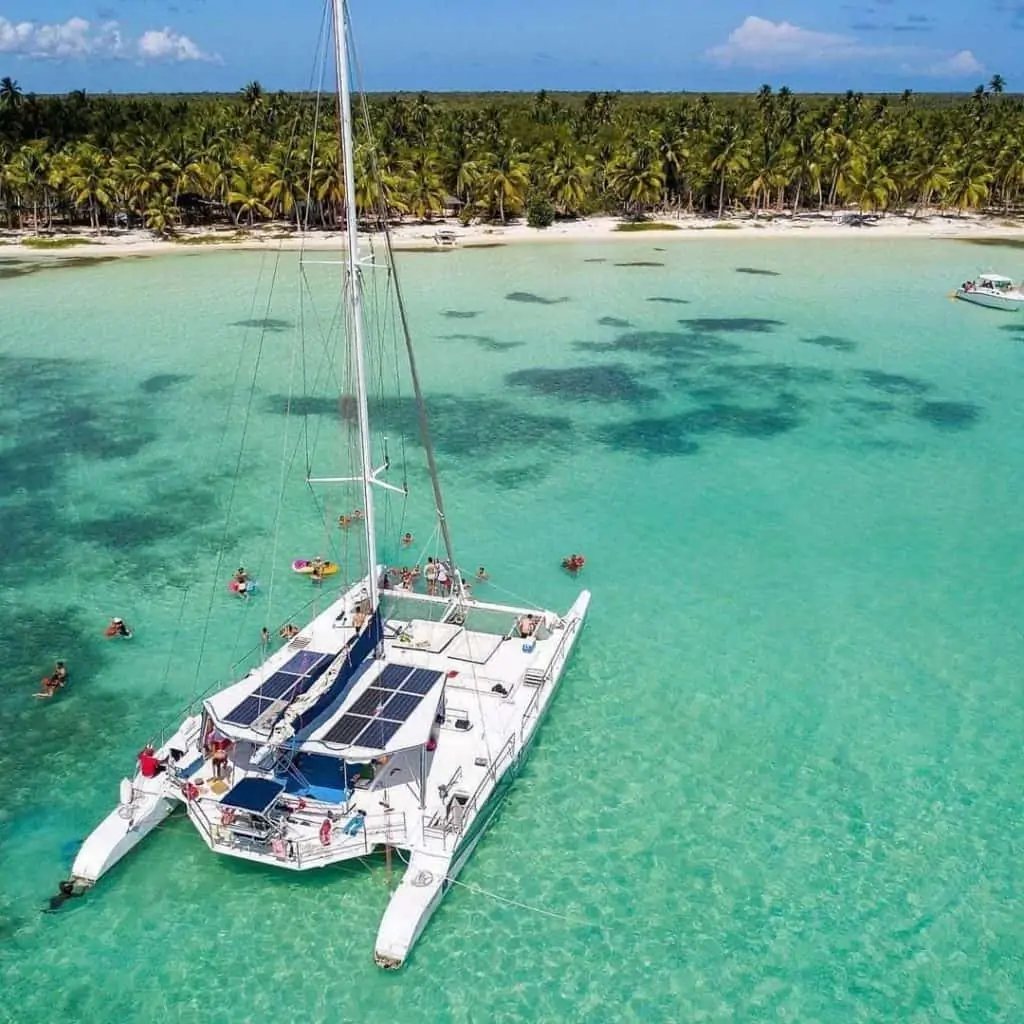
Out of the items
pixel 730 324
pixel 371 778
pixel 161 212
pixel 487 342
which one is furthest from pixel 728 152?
pixel 371 778

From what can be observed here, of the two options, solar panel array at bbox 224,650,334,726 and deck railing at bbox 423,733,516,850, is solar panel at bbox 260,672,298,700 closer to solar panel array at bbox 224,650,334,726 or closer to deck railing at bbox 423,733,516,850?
solar panel array at bbox 224,650,334,726

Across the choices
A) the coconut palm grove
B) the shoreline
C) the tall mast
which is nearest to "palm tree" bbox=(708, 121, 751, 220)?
the coconut palm grove

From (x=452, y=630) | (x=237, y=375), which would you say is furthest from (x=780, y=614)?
(x=237, y=375)

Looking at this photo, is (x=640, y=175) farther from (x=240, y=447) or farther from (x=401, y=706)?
(x=401, y=706)

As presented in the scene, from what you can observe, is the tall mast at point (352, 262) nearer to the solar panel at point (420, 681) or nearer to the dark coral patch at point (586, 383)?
the solar panel at point (420, 681)

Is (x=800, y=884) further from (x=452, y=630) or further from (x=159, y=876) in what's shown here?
(x=159, y=876)

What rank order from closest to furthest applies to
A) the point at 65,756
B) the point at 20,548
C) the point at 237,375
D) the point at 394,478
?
the point at 65,756 < the point at 20,548 < the point at 394,478 < the point at 237,375

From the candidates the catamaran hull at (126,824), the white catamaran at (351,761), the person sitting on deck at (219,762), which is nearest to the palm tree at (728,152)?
the white catamaran at (351,761)
